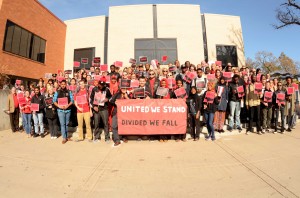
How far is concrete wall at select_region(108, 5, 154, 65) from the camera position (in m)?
19.2

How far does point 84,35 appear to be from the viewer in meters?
20.3

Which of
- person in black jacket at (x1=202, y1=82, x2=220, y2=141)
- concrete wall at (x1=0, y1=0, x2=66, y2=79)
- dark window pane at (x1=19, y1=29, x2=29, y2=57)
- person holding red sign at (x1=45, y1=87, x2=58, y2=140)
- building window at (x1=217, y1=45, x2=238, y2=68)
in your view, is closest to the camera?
person in black jacket at (x1=202, y1=82, x2=220, y2=141)

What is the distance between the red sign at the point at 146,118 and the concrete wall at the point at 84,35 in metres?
14.2

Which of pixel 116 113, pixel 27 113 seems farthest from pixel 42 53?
pixel 116 113

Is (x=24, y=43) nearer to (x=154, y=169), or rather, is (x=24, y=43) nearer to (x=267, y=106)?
(x=154, y=169)

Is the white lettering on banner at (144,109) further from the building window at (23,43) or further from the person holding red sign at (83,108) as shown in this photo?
the building window at (23,43)

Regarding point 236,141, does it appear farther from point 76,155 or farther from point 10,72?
point 10,72

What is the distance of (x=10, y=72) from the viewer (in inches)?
575

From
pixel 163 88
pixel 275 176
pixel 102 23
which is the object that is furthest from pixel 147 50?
pixel 275 176

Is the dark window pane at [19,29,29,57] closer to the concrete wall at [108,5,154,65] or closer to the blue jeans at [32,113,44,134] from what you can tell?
the concrete wall at [108,5,154,65]

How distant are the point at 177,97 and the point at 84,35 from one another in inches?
653

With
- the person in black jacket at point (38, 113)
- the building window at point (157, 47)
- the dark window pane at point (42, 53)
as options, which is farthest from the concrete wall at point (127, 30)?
the person in black jacket at point (38, 113)

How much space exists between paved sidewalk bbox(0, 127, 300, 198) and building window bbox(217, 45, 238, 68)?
47.3 ft

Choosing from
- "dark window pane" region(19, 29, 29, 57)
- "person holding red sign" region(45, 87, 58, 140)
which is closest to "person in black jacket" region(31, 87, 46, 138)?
"person holding red sign" region(45, 87, 58, 140)
